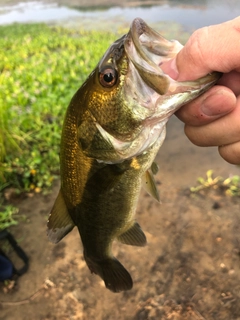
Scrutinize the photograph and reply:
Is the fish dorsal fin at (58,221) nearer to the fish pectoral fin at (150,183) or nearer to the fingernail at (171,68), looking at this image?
the fish pectoral fin at (150,183)

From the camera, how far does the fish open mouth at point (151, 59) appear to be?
4.04 feet

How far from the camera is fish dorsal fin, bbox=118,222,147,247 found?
6.46 feet

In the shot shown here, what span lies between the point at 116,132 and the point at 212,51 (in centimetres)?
48

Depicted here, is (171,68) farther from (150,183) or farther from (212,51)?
(150,183)

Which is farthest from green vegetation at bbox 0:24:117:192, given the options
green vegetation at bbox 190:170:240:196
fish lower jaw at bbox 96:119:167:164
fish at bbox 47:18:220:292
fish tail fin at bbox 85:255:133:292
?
fish lower jaw at bbox 96:119:167:164

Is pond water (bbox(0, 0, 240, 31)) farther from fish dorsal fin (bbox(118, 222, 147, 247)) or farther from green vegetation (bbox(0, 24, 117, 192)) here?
fish dorsal fin (bbox(118, 222, 147, 247))

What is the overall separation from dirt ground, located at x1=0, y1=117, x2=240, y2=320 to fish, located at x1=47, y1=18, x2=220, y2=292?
146cm

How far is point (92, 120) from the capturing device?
1453 mm

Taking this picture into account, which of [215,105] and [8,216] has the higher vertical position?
[215,105]

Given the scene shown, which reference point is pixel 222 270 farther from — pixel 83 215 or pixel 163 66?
pixel 163 66

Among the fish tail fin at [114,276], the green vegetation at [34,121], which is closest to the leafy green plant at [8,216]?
the green vegetation at [34,121]

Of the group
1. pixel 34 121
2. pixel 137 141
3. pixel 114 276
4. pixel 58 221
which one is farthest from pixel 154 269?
pixel 34 121

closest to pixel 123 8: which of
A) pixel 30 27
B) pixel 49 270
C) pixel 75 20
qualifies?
pixel 75 20

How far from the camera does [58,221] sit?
1.76 metres
